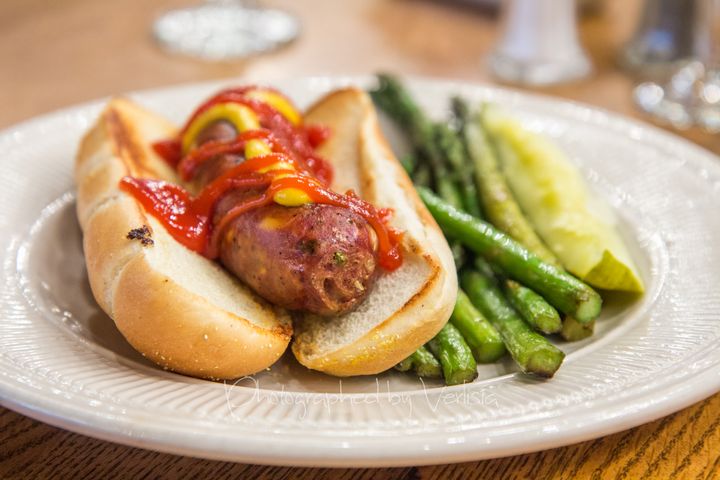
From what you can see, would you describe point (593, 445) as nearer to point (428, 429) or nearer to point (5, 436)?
point (428, 429)

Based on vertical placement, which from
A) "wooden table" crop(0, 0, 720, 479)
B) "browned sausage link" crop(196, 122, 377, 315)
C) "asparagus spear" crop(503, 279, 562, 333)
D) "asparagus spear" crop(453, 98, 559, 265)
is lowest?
"wooden table" crop(0, 0, 720, 479)

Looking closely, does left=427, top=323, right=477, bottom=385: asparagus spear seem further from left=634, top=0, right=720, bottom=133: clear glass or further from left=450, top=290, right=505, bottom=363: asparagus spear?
left=634, top=0, right=720, bottom=133: clear glass

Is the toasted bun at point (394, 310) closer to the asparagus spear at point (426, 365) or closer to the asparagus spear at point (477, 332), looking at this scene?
the asparagus spear at point (426, 365)

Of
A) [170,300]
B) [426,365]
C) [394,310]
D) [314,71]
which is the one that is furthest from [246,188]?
[314,71]

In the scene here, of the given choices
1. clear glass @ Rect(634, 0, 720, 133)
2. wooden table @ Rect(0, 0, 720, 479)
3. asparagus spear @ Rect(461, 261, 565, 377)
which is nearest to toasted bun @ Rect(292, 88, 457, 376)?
asparagus spear @ Rect(461, 261, 565, 377)

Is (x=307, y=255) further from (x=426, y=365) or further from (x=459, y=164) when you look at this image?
(x=459, y=164)

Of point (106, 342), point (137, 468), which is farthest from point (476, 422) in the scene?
point (106, 342)
